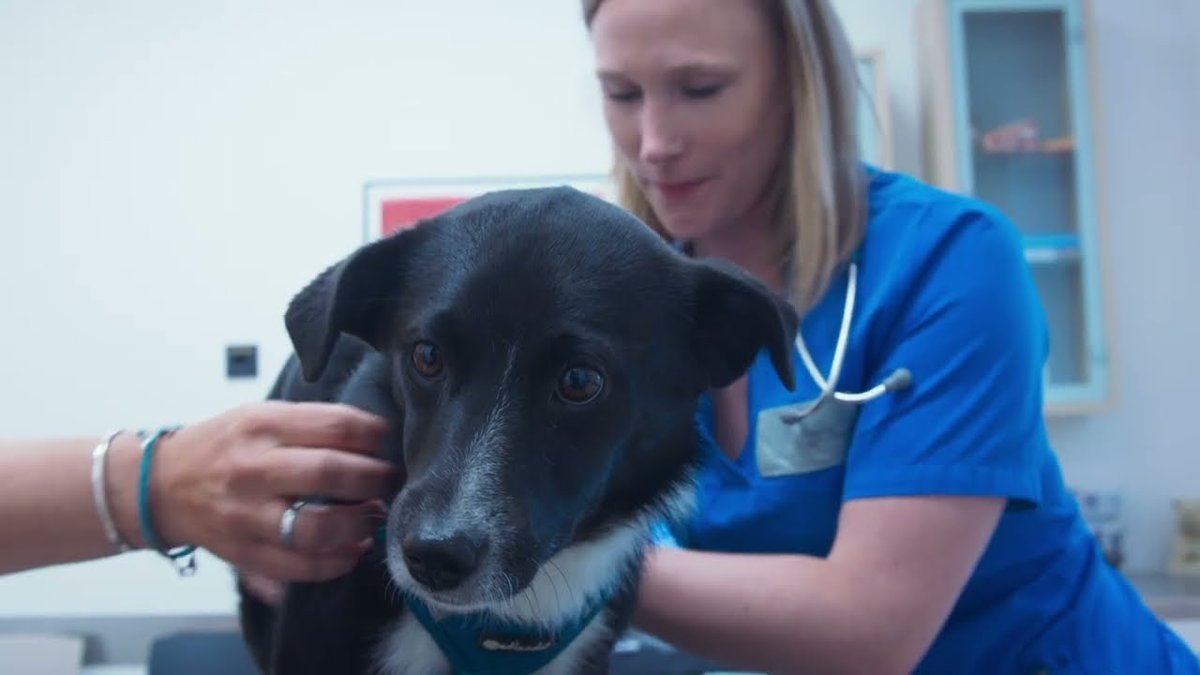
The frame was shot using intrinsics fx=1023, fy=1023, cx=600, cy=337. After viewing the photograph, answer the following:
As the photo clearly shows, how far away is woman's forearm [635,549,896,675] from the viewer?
1089 mm

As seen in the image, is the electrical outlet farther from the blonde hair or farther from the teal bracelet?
the teal bracelet

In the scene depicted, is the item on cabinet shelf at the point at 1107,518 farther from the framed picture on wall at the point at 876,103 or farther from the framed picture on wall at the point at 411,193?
the framed picture on wall at the point at 411,193

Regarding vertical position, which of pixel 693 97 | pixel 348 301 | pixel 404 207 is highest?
pixel 404 207

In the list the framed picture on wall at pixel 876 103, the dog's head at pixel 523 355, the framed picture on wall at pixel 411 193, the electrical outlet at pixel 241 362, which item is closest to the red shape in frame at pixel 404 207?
the framed picture on wall at pixel 411 193

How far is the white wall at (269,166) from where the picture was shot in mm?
2652

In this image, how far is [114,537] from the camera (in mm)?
843

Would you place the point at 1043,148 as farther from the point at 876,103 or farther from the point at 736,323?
the point at 736,323

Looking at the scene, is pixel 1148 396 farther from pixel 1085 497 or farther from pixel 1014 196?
pixel 1014 196

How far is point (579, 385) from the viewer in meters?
0.86

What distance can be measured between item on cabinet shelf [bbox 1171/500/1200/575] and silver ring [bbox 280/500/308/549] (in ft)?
8.43

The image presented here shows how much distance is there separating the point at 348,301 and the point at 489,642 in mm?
350

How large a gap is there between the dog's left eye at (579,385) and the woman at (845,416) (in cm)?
31

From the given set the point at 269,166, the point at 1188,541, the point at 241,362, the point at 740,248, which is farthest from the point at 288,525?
the point at 1188,541

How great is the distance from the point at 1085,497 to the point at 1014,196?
2.69 feet
